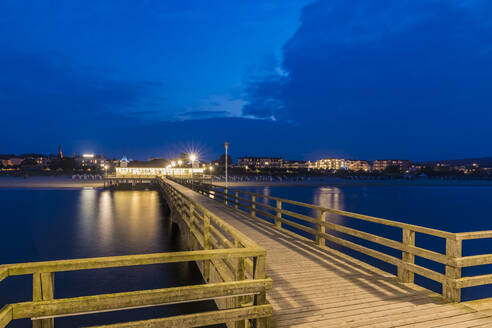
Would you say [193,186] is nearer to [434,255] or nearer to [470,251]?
[470,251]

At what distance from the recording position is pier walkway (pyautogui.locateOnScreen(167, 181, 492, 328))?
4.34 meters

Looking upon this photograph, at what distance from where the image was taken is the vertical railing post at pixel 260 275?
3689mm

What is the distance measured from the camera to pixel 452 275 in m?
5.02

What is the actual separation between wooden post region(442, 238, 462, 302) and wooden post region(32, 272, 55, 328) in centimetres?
564

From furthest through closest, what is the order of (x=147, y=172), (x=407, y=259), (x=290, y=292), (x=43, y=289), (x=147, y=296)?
(x=147, y=172) < (x=407, y=259) < (x=290, y=292) < (x=147, y=296) < (x=43, y=289)

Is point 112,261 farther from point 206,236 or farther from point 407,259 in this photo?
point 407,259

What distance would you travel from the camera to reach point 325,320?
4352 mm

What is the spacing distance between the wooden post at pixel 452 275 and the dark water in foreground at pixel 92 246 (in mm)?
6177

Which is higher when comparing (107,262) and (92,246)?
(107,262)

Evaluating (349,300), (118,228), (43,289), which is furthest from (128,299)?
(118,228)

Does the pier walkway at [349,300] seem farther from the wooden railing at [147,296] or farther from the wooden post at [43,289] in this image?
the wooden post at [43,289]

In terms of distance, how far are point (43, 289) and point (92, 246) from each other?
15.9m

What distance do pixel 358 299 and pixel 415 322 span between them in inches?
36.5

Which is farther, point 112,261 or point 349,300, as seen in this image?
point 349,300
